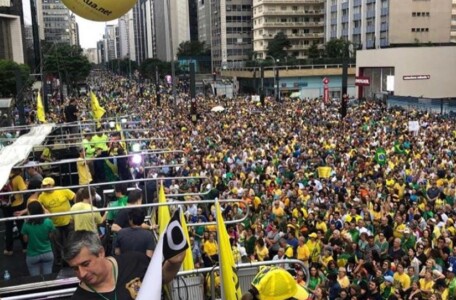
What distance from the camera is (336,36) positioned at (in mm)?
88750

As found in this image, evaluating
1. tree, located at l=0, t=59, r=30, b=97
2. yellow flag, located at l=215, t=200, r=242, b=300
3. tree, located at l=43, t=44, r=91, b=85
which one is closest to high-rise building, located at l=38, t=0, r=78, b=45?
tree, located at l=43, t=44, r=91, b=85

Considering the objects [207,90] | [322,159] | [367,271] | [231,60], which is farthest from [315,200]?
[231,60]

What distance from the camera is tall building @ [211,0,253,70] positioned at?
108125 mm

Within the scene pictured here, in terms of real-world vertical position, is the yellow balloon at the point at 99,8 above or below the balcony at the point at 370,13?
below

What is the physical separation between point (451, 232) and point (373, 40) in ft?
231

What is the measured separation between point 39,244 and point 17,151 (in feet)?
6.24

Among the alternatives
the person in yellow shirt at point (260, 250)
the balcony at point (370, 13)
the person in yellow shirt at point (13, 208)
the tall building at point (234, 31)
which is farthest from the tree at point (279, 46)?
the person in yellow shirt at point (13, 208)

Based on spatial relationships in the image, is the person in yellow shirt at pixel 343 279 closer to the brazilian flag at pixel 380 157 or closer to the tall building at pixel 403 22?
the brazilian flag at pixel 380 157

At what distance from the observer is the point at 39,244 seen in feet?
22.3

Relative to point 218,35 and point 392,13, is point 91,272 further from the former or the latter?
point 218,35

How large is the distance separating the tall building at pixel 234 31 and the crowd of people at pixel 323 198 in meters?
85.6

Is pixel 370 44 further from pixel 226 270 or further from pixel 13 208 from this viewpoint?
pixel 226 270

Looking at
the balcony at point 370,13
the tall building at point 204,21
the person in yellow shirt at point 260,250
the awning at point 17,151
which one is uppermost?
the tall building at point 204,21

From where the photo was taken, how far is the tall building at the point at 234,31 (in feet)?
355
